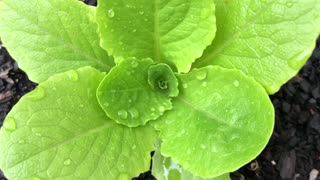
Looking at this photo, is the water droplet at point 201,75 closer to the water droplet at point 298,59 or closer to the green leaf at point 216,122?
the green leaf at point 216,122

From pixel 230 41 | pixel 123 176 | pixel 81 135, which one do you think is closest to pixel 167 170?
pixel 123 176

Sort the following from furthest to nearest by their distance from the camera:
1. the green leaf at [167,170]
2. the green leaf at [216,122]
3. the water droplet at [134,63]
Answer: the green leaf at [167,170]
the water droplet at [134,63]
the green leaf at [216,122]

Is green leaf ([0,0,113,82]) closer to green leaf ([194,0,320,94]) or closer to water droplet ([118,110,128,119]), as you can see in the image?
water droplet ([118,110,128,119])

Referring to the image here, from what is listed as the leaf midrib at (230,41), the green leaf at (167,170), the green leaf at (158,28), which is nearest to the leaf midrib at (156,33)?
the green leaf at (158,28)

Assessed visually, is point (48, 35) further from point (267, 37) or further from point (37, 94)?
point (267, 37)

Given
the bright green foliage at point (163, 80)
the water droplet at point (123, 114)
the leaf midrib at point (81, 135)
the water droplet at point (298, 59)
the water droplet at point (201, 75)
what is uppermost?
the water droplet at point (298, 59)

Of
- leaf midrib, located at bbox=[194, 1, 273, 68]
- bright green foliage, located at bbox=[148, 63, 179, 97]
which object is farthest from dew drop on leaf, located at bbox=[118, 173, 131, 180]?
leaf midrib, located at bbox=[194, 1, 273, 68]
